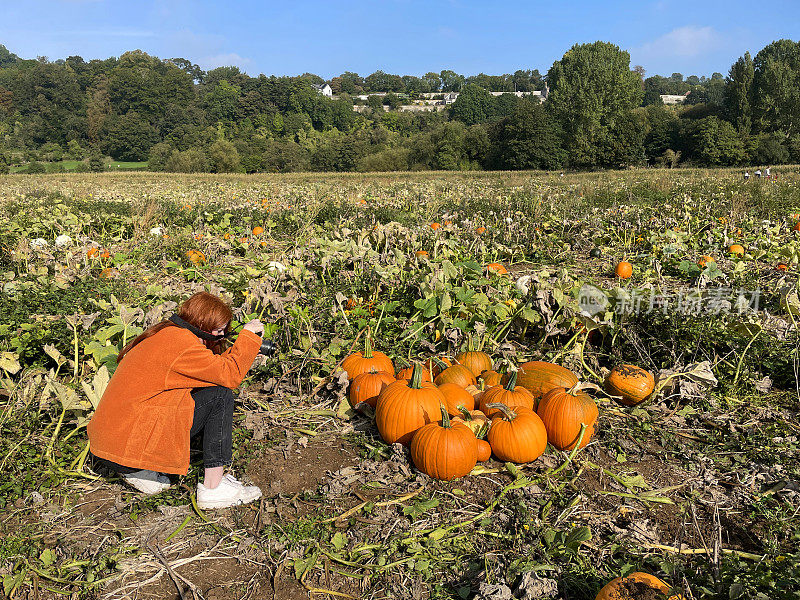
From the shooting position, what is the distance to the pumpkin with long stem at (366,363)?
3846 mm

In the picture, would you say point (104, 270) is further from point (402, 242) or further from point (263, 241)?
point (402, 242)

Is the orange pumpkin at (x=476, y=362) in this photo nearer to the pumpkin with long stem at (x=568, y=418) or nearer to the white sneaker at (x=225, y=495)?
the pumpkin with long stem at (x=568, y=418)

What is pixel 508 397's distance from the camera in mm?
3240

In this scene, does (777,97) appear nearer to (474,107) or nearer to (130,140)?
(474,107)

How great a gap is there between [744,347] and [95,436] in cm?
422

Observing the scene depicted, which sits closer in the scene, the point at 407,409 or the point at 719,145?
the point at 407,409

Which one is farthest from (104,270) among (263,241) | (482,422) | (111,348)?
(482,422)

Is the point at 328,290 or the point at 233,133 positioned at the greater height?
the point at 233,133

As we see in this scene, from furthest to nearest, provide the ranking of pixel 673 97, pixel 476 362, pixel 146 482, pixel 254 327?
pixel 673 97
pixel 476 362
pixel 254 327
pixel 146 482

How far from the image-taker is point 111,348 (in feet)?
11.6

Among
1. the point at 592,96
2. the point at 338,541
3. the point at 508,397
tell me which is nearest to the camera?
the point at 338,541

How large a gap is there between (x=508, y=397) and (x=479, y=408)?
26 cm

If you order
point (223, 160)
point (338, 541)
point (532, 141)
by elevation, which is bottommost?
point (338, 541)

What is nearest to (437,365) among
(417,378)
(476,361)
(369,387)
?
(476,361)
